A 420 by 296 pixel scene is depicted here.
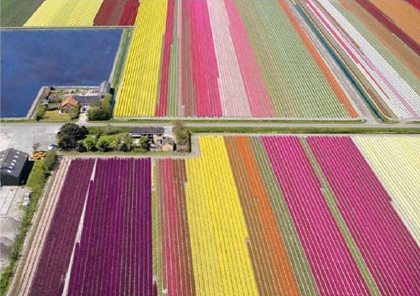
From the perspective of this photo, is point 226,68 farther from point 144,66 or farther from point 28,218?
point 28,218

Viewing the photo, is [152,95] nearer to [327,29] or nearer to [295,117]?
[295,117]

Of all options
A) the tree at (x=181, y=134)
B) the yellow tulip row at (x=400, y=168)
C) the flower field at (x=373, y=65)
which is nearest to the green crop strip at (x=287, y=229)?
the tree at (x=181, y=134)

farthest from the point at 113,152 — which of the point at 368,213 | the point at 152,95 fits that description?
the point at 368,213

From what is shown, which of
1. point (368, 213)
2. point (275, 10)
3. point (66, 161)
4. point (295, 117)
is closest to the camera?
point (368, 213)

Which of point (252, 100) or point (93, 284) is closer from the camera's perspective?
point (93, 284)

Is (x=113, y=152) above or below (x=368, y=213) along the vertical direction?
above

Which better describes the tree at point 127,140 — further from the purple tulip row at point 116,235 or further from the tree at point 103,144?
the purple tulip row at point 116,235
